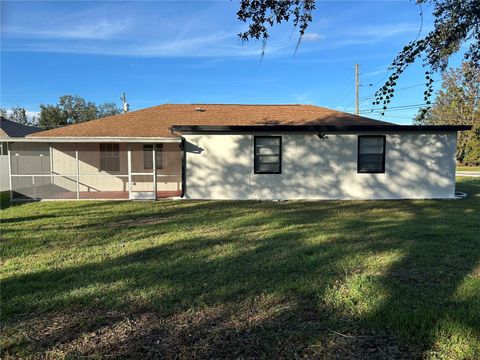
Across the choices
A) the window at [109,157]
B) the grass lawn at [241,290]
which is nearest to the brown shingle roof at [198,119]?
the window at [109,157]

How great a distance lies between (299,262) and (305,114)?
1109 cm

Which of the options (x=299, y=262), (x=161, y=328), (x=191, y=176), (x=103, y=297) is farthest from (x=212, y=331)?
(x=191, y=176)

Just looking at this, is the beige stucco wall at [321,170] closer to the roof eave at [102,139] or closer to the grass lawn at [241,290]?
the roof eave at [102,139]

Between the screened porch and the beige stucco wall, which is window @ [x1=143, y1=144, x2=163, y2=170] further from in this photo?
the beige stucco wall

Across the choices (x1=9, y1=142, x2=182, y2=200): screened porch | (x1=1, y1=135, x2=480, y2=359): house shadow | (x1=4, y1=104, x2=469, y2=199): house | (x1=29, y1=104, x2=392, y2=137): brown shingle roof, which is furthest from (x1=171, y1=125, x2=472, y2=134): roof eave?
(x1=1, y1=135, x2=480, y2=359): house shadow

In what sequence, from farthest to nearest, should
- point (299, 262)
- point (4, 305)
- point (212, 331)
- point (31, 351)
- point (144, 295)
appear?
point (299, 262) < point (144, 295) < point (4, 305) < point (212, 331) < point (31, 351)

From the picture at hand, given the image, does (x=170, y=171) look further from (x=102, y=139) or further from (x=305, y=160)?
(x=305, y=160)

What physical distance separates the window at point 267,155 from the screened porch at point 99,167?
348 centimetres

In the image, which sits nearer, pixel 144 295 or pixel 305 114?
pixel 144 295

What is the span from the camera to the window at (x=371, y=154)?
1308 cm

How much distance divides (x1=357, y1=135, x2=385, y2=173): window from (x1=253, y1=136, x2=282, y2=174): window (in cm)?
297

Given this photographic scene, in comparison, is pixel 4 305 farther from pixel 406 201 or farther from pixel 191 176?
pixel 406 201

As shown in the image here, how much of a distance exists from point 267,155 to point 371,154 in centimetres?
384

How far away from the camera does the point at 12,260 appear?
5227 millimetres
